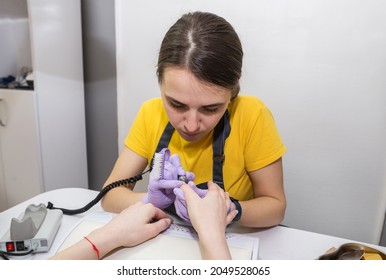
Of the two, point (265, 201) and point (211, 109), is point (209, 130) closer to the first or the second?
point (211, 109)

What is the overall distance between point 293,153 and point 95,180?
1.30 meters

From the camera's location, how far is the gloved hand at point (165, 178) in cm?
73

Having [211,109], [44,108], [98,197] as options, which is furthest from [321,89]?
[44,108]

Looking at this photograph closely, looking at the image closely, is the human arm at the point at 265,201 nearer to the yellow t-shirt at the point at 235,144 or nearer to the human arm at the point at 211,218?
the yellow t-shirt at the point at 235,144

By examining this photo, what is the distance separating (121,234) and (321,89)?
1.14m

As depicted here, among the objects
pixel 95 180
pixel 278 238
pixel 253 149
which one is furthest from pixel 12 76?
pixel 278 238

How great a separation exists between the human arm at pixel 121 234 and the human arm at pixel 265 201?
260 millimetres

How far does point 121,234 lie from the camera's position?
666 millimetres

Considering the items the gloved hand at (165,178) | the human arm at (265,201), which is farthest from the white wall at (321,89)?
the gloved hand at (165,178)

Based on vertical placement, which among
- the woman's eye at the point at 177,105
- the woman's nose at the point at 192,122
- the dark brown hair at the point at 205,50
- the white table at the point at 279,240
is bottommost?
the white table at the point at 279,240

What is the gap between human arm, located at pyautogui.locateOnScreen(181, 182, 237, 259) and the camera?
0.62 meters

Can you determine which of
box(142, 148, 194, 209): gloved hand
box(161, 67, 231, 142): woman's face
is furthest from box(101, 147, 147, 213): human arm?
box(161, 67, 231, 142): woman's face

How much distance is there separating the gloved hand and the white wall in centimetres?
89

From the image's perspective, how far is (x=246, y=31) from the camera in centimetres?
146
